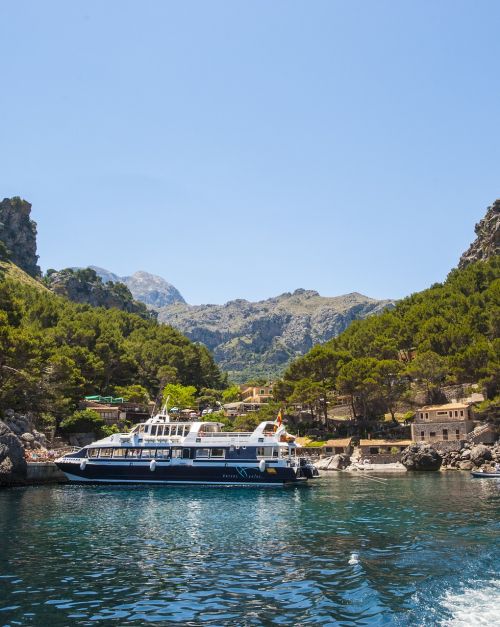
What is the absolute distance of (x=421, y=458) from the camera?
73125 millimetres

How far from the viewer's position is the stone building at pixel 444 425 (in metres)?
78.6

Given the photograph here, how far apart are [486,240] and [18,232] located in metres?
147

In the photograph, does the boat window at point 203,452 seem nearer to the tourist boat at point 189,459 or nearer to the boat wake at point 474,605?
the tourist boat at point 189,459

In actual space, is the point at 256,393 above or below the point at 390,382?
above

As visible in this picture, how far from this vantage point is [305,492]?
49844 millimetres

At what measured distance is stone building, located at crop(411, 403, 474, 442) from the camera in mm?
78625

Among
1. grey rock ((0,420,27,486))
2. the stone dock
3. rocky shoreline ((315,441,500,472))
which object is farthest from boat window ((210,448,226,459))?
rocky shoreline ((315,441,500,472))

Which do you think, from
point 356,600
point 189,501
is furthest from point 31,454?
point 356,600

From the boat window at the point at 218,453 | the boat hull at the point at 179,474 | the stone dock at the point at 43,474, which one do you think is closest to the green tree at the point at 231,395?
the stone dock at the point at 43,474

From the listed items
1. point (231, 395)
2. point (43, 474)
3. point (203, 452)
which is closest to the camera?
point (203, 452)

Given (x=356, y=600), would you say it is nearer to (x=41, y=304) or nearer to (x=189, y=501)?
(x=189, y=501)

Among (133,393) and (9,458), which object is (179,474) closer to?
(9,458)

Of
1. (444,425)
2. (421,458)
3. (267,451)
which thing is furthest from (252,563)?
(444,425)

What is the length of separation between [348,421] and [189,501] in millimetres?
59520
